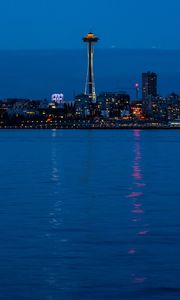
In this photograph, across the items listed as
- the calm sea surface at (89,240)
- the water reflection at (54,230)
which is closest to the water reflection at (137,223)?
the calm sea surface at (89,240)

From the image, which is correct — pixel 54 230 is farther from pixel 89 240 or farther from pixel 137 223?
pixel 137 223

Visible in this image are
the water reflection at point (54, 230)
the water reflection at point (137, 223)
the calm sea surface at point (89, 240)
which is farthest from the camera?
the water reflection at point (137, 223)

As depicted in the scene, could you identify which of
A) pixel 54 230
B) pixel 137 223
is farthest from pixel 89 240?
pixel 137 223

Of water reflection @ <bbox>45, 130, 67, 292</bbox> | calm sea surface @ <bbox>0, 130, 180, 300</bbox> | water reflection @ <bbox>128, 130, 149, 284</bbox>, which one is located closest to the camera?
calm sea surface @ <bbox>0, 130, 180, 300</bbox>

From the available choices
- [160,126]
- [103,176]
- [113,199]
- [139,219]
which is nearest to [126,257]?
[139,219]

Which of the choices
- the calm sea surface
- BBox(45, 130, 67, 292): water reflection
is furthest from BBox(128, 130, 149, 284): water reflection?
BBox(45, 130, 67, 292): water reflection

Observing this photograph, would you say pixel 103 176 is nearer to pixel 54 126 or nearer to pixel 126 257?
pixel 126 257

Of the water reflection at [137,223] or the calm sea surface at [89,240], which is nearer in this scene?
the calm sea surface at [89,240]

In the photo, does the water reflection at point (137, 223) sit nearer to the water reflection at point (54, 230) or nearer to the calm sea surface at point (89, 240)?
the calm sea surface at point (89, 240)

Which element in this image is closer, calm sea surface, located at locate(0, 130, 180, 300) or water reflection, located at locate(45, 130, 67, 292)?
calm sea surface, located at locate(0, 130, 180, 300)

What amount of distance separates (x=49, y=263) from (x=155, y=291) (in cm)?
249

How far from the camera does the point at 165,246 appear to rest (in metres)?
17.3

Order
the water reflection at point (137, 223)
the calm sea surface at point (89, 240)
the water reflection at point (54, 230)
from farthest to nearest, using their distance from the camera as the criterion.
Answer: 1. the water reflection at point (137, 223)
2. the water reflection at point (54, 230)
3. the calm sea surface at point (89, 240)

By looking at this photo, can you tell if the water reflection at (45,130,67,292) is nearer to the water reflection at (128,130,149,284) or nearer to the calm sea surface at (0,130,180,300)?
the calm sea surface at (0,130,180,300)
